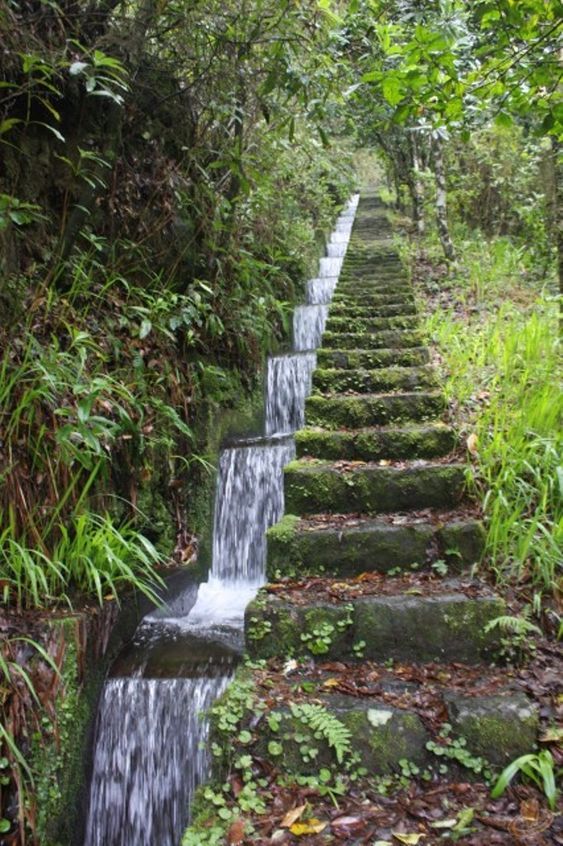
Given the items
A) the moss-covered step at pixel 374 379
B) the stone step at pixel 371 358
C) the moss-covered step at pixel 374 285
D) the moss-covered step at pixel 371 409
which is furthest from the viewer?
the moss-covered step at pixel 374 285

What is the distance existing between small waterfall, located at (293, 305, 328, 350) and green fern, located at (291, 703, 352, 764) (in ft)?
20.6

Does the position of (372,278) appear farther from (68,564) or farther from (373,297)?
(68,564)

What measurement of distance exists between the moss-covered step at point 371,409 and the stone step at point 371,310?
6.01ft

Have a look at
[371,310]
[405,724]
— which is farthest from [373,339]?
[405,724]

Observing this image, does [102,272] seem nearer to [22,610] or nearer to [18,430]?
[18,430]

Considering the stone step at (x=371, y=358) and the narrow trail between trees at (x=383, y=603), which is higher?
the stone step at (x=371, y=358)

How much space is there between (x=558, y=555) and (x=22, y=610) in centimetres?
286

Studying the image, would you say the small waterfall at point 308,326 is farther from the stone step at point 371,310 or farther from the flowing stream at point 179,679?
the flowing stream at point 179,679

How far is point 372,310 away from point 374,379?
5.61 ft

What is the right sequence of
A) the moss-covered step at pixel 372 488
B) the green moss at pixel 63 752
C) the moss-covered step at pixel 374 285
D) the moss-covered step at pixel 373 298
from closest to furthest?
1. the green moss at pixel 63 752
2. the moss-covered step at pixel 372 488
3. the moss-covered step at pixel 373 298
4. the moss-covered step at pixel 374 285

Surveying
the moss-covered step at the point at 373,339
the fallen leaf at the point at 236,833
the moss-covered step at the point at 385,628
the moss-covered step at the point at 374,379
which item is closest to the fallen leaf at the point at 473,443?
the moss-covered step at the point at 374,379

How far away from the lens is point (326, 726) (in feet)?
7.18

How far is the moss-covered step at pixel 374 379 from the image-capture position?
4.62 meters

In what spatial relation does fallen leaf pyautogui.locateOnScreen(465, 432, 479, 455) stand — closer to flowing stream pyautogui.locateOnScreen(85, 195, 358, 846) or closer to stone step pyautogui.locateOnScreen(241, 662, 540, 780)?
stone step pyautogui.locateOnScreen(241, 662, 540, 780)
